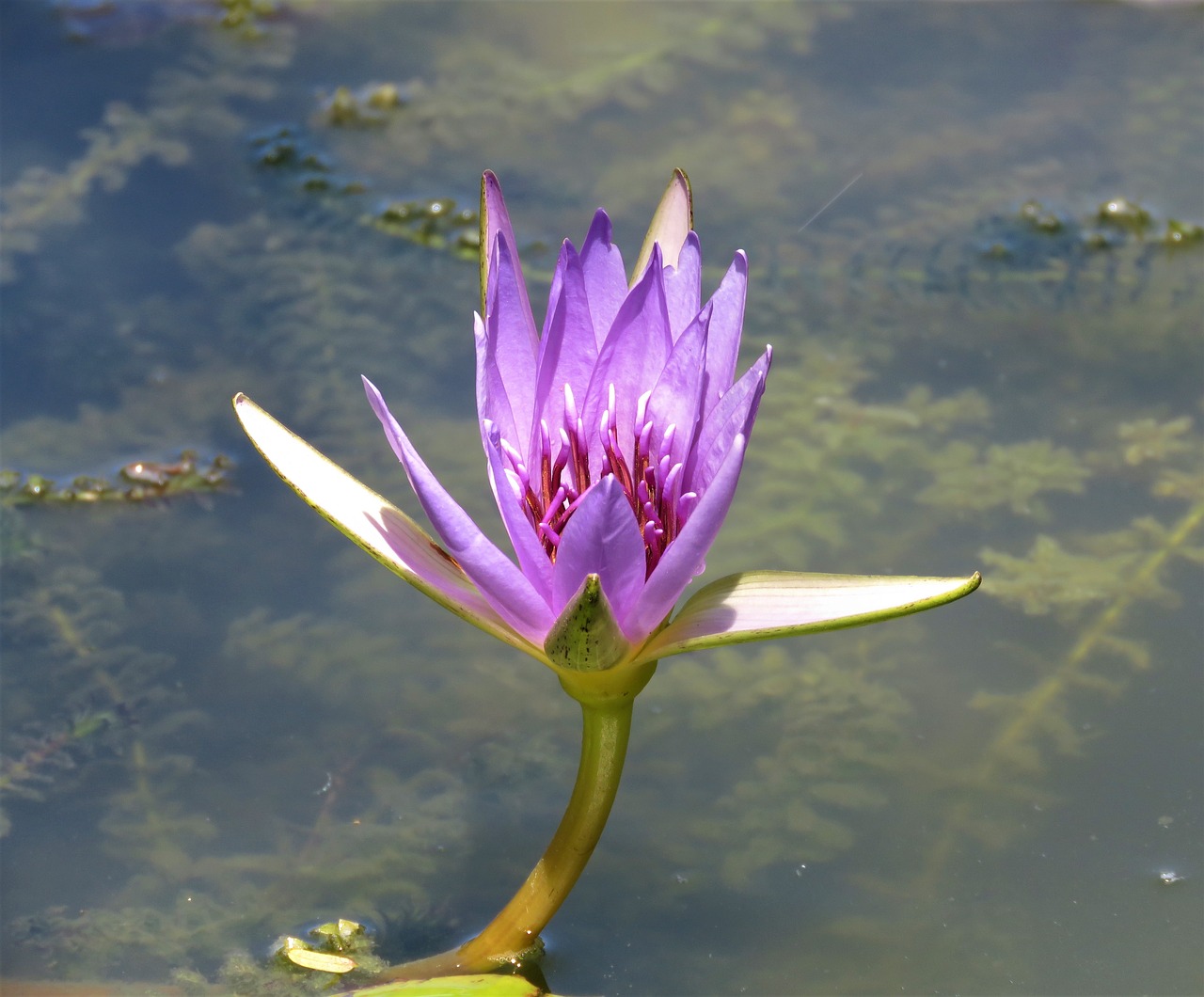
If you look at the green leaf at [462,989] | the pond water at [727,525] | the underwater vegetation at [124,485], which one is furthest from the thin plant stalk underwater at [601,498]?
the underwater vegetation at [124,485]

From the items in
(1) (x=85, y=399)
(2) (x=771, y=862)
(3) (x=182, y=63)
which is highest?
(3) (x=182, y=63)

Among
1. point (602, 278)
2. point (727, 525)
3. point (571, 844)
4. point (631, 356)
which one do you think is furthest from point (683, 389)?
point (727, 525)

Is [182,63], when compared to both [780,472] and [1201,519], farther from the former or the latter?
[1201,519]

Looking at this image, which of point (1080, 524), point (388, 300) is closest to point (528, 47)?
point (388, 300)

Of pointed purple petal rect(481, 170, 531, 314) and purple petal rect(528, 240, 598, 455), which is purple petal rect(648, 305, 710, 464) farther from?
pointed purple petal rect(481, 170, 531, 314)

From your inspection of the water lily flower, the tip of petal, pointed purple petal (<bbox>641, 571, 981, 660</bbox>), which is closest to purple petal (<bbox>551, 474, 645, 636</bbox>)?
the water lily flower
